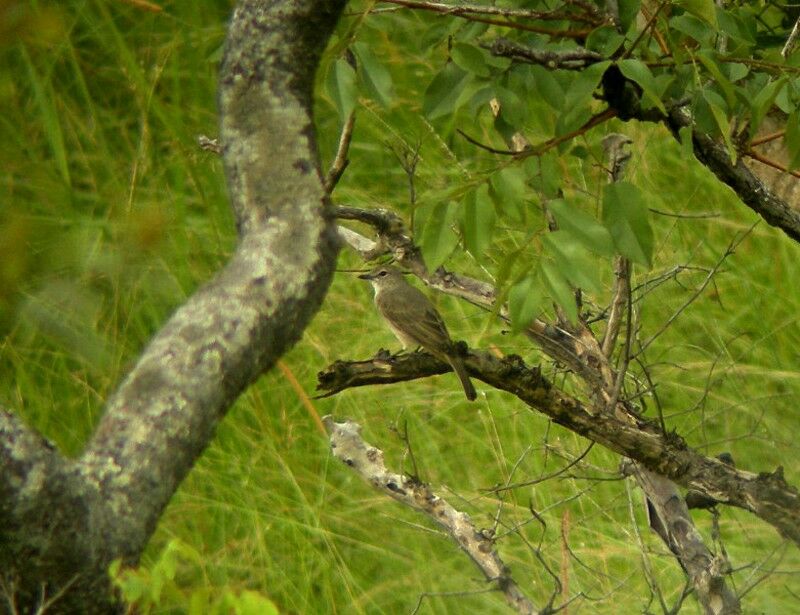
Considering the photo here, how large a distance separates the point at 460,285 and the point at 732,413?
2389mm

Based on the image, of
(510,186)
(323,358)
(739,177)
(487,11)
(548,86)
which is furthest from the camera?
(323,358)

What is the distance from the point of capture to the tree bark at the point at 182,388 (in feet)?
4.29

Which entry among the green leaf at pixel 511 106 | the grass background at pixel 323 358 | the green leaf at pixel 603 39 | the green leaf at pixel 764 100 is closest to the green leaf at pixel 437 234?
the green leaf at pixel 511 106

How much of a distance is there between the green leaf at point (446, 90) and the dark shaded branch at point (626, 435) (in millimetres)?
621

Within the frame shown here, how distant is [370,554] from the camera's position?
4973mm

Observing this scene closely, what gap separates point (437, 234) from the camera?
220cm

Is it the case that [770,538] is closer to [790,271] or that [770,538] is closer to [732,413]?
[732,413]

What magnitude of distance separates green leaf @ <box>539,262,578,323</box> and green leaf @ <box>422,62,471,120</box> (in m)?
0.38

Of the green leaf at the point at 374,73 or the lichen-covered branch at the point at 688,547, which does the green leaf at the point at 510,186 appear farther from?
the lichen-covered branch at the point at 688,547

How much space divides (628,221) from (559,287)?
0.16 metres

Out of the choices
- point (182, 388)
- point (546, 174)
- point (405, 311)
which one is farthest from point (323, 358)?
point (182, 388)

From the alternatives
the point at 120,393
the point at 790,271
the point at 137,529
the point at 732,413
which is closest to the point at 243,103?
the point at 120,393

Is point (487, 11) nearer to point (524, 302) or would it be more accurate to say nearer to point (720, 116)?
point (720, 116)

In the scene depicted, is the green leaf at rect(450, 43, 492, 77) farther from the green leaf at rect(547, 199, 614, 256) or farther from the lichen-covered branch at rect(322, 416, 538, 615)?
the lichen-covered branch at rect(322, 416, 538, 615)
